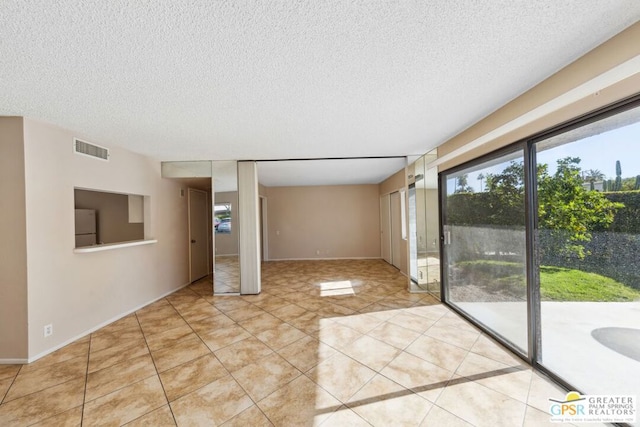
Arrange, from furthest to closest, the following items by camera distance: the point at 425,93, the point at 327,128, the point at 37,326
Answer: the point at 327,128, the point at 37,326, the point at 425,93

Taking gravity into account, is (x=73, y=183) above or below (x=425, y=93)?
below

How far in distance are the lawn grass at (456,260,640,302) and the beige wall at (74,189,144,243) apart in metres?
5.42

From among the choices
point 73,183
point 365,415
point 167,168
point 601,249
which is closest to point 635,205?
point 601,249

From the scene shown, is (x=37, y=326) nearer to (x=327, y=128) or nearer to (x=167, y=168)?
(x=167, y=168)

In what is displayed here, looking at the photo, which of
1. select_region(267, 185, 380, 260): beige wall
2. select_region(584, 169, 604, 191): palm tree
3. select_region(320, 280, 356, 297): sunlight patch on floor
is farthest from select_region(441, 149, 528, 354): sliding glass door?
select_region(267, 185, 380, 260): beige wall

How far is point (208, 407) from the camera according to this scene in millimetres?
1671

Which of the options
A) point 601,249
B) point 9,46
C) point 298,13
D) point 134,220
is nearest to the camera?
point 298,13

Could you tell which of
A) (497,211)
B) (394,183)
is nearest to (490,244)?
(497,211)

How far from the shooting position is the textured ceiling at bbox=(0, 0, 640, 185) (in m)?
1.16

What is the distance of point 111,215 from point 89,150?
202cm

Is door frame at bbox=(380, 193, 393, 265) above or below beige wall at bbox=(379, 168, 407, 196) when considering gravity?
below

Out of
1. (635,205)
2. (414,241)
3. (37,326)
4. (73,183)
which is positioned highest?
(73,183)

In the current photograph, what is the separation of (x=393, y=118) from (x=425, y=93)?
0.51 m

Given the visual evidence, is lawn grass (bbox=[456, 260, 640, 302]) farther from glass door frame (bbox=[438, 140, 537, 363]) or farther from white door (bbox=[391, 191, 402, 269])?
white door (bbox=[391, 191, 402, 269])
